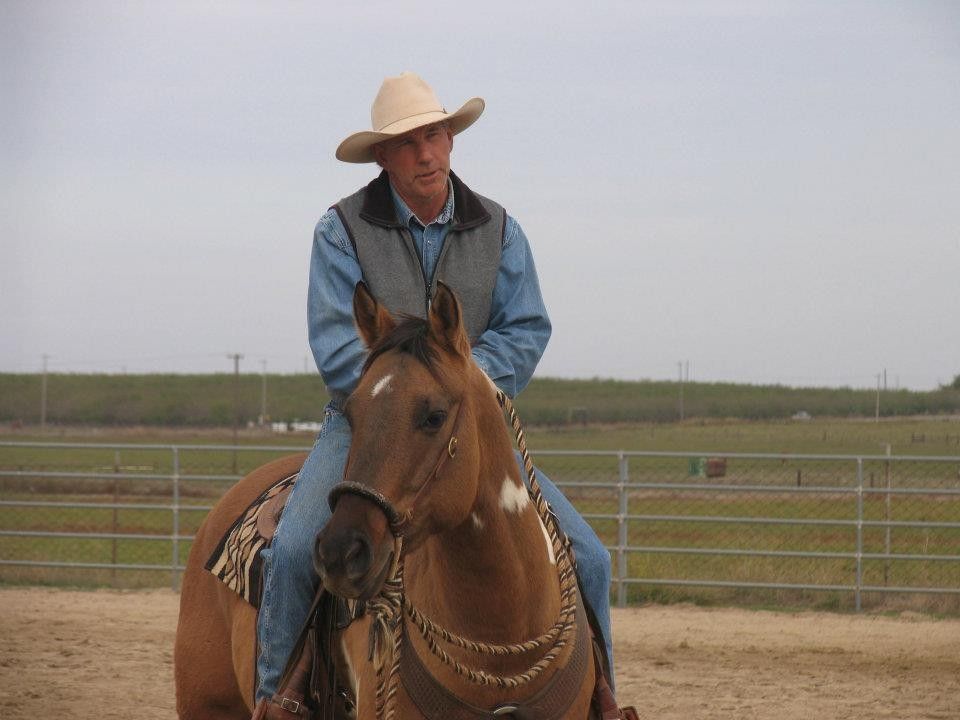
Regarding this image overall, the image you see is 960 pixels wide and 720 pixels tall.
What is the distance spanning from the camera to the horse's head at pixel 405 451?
96.0 inches

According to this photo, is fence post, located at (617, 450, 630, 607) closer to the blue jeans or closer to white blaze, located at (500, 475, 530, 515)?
the blue jeans

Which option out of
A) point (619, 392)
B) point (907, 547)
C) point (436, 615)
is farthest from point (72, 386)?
point (436, 615)

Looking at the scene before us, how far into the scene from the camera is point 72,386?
237 feet

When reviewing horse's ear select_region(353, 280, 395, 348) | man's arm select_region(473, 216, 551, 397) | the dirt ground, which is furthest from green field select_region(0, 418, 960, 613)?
horse's ear select_region(353, 280, 395, 348)

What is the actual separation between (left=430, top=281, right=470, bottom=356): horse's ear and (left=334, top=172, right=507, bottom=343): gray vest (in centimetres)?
84

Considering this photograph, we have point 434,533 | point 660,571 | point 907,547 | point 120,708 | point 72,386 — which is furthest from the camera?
point 72,386

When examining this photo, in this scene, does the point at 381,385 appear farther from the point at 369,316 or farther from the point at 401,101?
the point at 401,101

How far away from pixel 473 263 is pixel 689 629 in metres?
6.64

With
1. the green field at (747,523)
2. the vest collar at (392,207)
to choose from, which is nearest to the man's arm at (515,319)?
the vest collar at (392,207)

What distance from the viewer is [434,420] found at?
264 centimetres

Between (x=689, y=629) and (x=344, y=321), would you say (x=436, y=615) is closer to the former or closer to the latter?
(x=344, y=321)

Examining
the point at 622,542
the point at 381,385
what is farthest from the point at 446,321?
the point at 622,542

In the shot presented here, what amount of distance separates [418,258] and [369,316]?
78 cm

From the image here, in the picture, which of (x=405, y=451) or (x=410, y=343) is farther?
(x=410, y=343)
